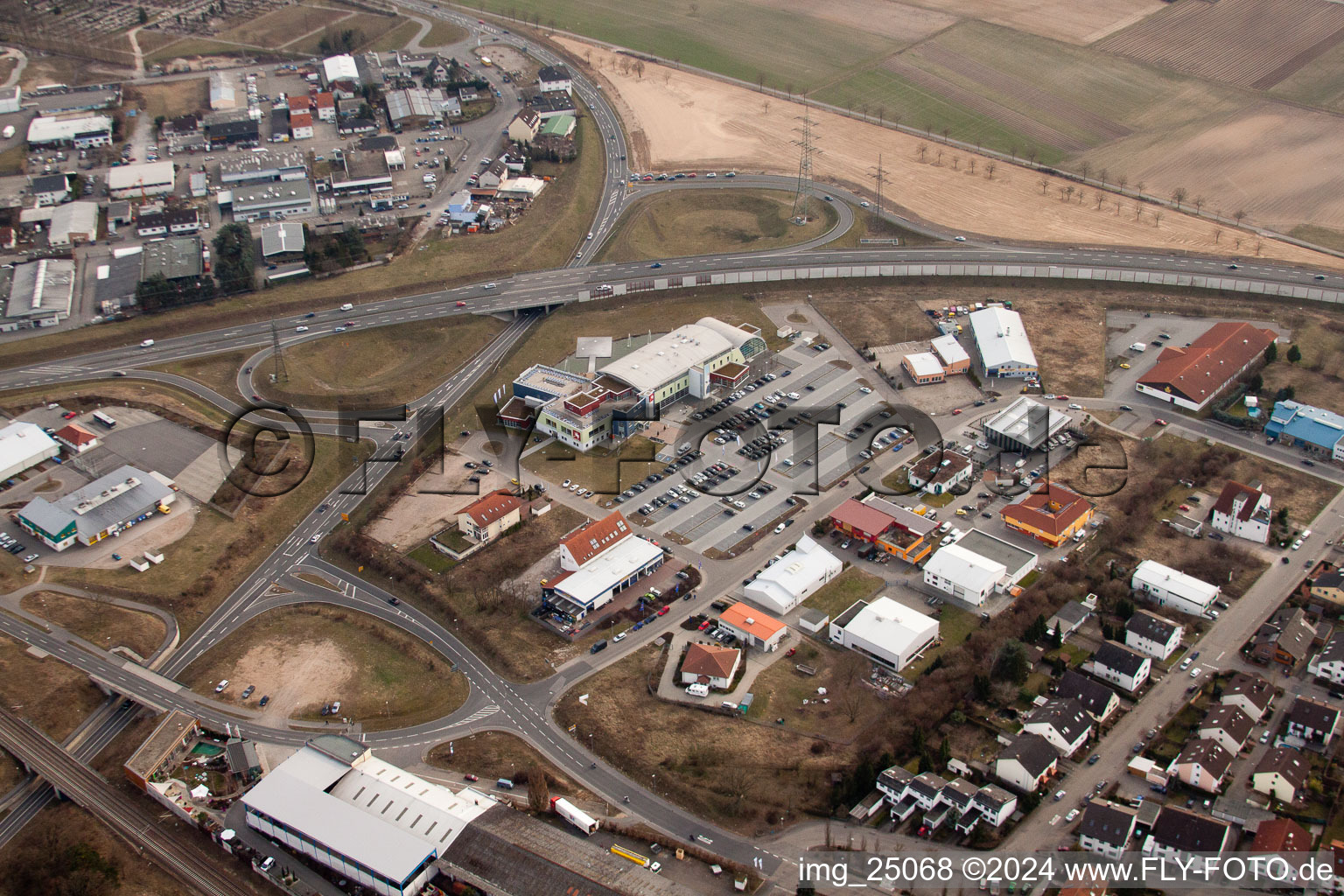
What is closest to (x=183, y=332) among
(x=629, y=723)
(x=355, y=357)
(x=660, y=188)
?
(x=355, y=357)

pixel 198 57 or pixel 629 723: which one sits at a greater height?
pixel 198 57

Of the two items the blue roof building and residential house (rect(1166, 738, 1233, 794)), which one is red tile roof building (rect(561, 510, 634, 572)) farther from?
the blue roof building

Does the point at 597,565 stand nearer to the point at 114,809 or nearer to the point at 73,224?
the point at 114,809

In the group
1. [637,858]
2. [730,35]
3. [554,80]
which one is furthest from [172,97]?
[637,858]

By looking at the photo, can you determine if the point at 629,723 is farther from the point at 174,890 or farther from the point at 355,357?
the point at 355,357

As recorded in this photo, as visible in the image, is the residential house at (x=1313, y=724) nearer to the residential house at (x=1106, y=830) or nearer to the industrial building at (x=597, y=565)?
the residential house at (x=1106, y=830)

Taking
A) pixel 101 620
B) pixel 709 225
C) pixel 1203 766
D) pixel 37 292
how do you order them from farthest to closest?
pixel 709 225 → pixel 37 292 → pixel 101 620 → pixel 1203 766
